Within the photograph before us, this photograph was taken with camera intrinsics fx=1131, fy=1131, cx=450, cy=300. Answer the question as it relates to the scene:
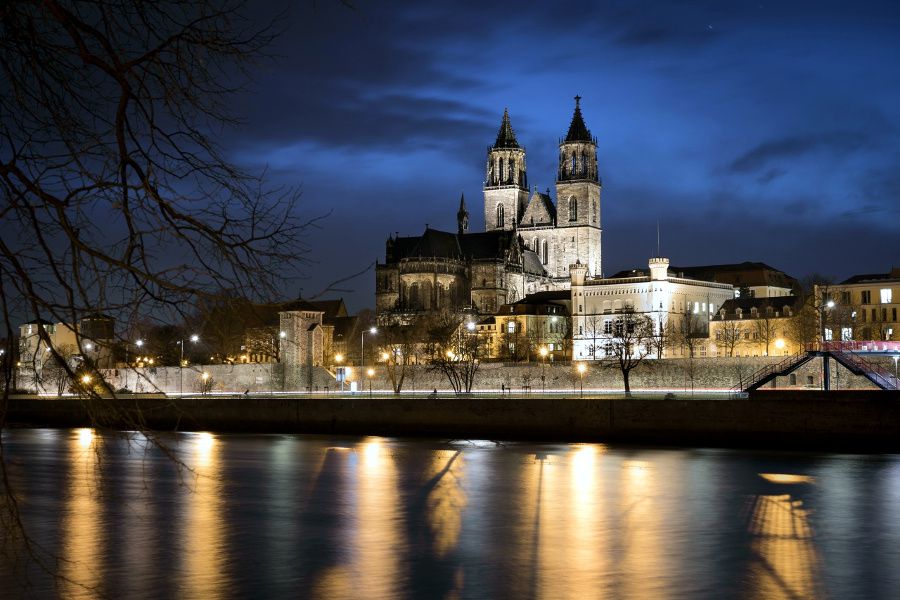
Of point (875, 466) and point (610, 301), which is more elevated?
point (610, 301)

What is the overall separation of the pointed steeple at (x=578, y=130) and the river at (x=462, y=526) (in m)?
104

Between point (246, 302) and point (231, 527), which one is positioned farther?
point (231, 527)

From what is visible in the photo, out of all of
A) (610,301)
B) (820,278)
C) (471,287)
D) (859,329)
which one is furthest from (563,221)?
(859,329)

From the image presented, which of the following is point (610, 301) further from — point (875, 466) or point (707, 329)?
point (875, 466)

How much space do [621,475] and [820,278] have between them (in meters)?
67.8

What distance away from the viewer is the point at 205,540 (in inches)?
861

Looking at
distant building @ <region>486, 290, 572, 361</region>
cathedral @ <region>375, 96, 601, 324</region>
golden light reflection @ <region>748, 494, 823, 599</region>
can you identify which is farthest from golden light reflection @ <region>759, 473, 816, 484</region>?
cathedral @ <region>375, 96, 601, 324</region>

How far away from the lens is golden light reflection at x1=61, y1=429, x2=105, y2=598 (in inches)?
702

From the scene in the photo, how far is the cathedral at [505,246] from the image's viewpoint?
122 metres

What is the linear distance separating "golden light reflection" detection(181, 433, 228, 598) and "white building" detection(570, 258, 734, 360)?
72.7 m

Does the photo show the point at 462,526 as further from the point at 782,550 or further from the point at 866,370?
the point at 866,370

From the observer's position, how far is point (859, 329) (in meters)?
81.6

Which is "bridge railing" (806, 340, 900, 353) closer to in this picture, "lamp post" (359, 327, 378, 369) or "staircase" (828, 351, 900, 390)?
"staircase" (828, 351, 900, 390)

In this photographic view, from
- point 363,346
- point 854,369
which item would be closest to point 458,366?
point 363,346
